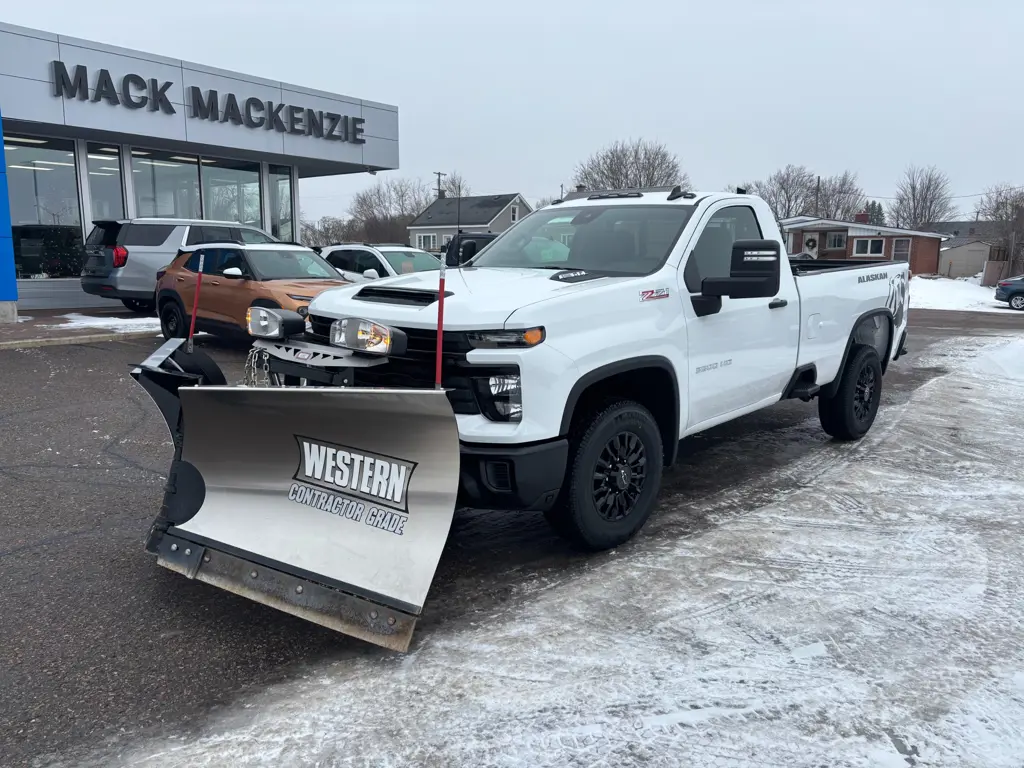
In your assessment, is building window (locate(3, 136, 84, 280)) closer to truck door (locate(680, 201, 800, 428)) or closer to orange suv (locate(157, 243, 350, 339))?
orange suv (locate(157, 243, 350, 339))

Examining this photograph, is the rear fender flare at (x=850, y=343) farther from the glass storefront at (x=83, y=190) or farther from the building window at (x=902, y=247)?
the building window at (x=902, y=247)

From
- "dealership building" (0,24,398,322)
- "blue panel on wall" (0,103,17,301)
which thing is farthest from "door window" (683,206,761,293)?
"dealership building" (0,24,398,322)

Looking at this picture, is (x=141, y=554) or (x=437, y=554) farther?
(x=141, y=554)

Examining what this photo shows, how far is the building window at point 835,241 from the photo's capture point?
46.5 m

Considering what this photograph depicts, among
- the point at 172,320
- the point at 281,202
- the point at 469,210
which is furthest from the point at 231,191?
the point at 469,210

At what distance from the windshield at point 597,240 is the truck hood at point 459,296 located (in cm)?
25

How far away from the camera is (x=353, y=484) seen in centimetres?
347

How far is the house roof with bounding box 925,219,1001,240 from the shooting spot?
234ft

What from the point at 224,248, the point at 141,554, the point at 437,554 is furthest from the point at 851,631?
the point at 224,248

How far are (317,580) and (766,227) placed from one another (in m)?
3.94

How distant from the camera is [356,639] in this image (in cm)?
343

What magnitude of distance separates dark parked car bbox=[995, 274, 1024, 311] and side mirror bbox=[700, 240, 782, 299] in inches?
1128

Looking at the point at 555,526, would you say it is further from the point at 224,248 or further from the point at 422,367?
the point at 224,248

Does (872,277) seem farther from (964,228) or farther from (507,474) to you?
(964,228)
